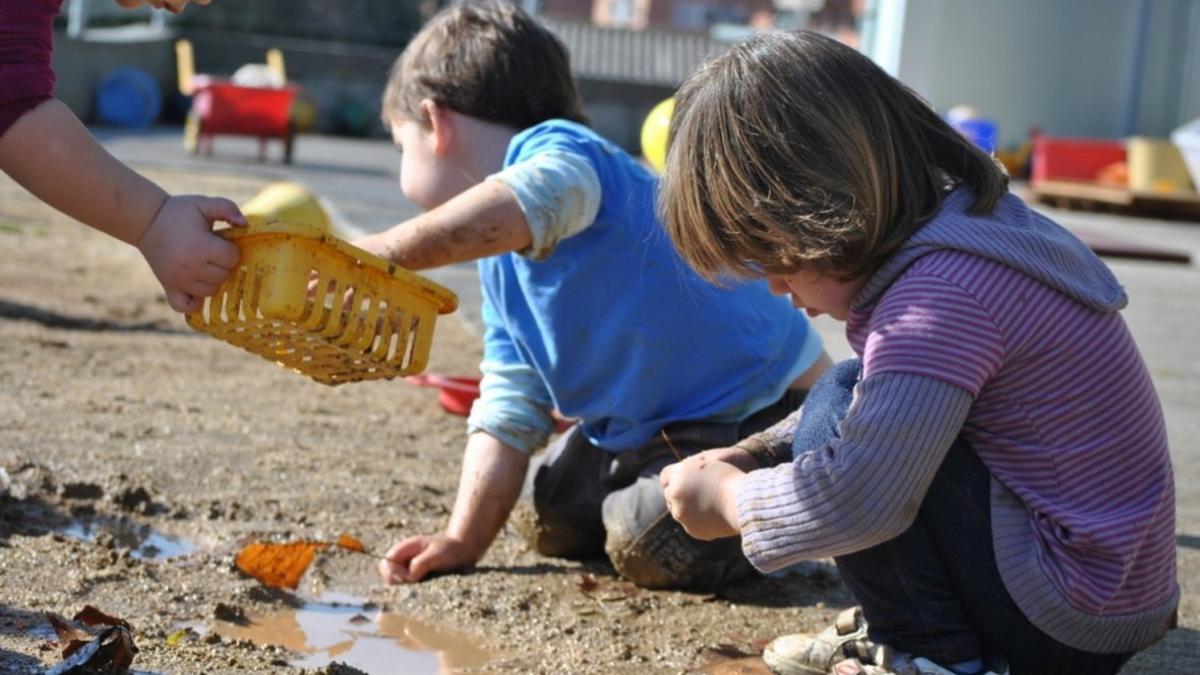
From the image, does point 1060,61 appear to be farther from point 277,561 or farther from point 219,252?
point 219,252

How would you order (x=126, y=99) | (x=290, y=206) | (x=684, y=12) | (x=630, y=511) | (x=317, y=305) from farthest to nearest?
(x=684, y=12) → (x=126, y=99) → (x=290, y=206) → (x=630, y=511) → (x=317, y=305)

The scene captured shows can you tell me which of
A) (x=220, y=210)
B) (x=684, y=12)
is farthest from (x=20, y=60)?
(x=684, y=12)

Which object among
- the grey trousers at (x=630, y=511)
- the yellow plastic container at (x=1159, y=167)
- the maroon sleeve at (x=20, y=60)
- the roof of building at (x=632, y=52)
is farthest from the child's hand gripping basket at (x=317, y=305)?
the roof of building at (x=632, y=52)

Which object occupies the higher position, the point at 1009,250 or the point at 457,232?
the point at 1009,250

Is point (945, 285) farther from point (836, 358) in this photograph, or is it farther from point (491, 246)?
point (836, 358)

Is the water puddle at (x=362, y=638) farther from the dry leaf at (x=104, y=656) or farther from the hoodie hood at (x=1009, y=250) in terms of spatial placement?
the hoodie hood at (x=1009, y=250)

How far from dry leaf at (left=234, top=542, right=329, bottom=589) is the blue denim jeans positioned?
3.27ft

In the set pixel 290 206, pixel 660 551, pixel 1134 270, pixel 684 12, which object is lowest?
pixel 684 12

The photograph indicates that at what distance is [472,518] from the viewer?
9.32 ft

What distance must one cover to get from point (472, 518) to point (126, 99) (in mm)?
13754

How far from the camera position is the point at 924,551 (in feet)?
6.54

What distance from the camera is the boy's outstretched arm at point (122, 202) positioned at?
2.11 meters

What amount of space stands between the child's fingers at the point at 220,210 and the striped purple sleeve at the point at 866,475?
31.3 inches

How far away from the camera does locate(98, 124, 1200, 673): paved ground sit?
10.9 feet
